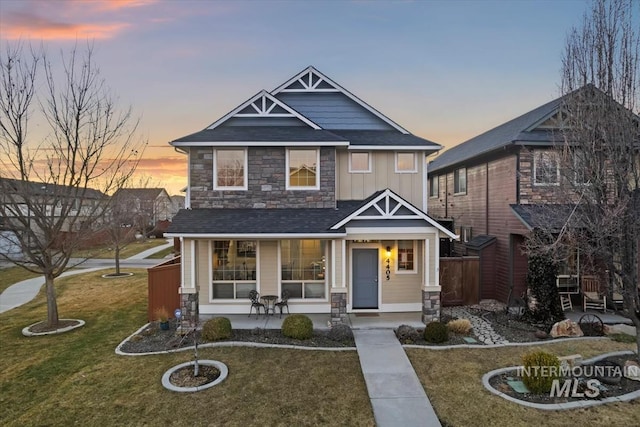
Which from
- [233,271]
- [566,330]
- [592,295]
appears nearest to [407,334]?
[566,330]

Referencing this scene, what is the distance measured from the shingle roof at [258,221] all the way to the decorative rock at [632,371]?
7.05 m

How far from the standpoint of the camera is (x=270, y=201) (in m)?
11.7

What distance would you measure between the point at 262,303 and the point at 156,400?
5.10 m

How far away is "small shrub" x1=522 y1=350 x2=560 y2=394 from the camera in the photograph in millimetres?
6277

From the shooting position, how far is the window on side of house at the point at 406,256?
11.8 m

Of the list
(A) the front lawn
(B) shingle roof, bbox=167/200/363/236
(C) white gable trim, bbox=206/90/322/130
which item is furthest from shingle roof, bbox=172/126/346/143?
(A) the front lawn

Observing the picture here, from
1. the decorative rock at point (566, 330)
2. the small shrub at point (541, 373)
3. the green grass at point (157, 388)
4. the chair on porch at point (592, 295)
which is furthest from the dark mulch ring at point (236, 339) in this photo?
the chair on porch at point (592, 295)

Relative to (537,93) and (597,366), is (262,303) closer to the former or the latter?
(597,366)

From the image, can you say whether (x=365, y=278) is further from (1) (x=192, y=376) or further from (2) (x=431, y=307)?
(1) (x=192, y=376)

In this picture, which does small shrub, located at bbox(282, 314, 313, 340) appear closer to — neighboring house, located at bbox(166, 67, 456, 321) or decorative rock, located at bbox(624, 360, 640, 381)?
neighboring house, located at bbox(166, 67, 456, 321)

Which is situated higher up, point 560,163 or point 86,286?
point 560,163

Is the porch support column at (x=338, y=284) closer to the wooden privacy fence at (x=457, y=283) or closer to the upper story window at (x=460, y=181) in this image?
the wooden privacy fence at (x=457, y=283)

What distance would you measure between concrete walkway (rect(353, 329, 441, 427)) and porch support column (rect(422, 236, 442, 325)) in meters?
1.69

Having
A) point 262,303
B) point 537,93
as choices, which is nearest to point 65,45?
point 262,303
